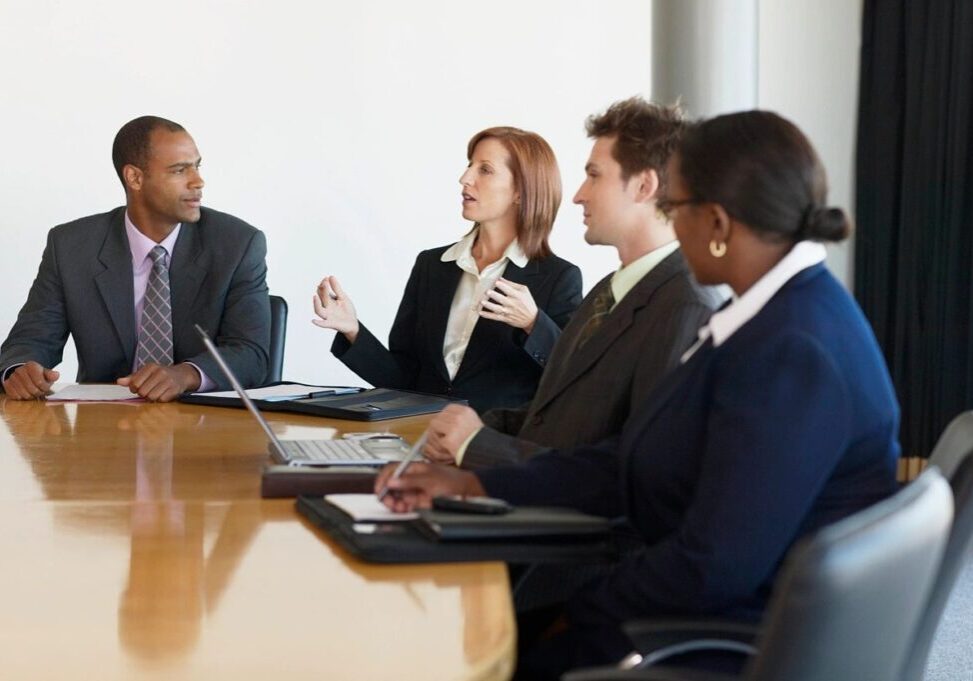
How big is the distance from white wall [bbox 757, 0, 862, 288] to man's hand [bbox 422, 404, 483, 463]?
3.84 meters

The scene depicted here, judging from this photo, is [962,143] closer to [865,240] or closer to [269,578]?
[865,240]

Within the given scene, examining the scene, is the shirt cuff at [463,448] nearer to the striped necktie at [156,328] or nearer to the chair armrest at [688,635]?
the chair armrest at [688,635]

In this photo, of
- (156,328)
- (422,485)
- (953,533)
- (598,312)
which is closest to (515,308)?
(598,312)

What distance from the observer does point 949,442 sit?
1.79 metres

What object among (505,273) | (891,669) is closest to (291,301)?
(505,273)

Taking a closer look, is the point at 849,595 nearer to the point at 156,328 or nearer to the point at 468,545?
the point at 468,545

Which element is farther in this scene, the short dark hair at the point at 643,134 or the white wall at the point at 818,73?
the white wall at the point at 818,73

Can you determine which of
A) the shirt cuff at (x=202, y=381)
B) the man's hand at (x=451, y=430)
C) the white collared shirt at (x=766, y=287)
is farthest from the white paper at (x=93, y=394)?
Result: the white collared shirt at (x=766, y=287)

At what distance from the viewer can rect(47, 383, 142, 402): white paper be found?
3.38m

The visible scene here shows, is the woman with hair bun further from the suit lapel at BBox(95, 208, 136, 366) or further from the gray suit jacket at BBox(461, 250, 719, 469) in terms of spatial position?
the suit lapel at BBox(95, 208, 136, 366)

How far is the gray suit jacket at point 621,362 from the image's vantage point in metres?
2.26

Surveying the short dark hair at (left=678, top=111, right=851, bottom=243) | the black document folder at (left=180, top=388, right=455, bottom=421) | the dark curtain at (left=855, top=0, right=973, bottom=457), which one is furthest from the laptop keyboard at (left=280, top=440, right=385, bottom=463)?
the dark curtain at (left=855, top=0, right=973, bottom=457)

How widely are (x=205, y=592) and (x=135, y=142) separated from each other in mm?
2851

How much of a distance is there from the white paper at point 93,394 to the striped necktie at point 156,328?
0.63 feet
